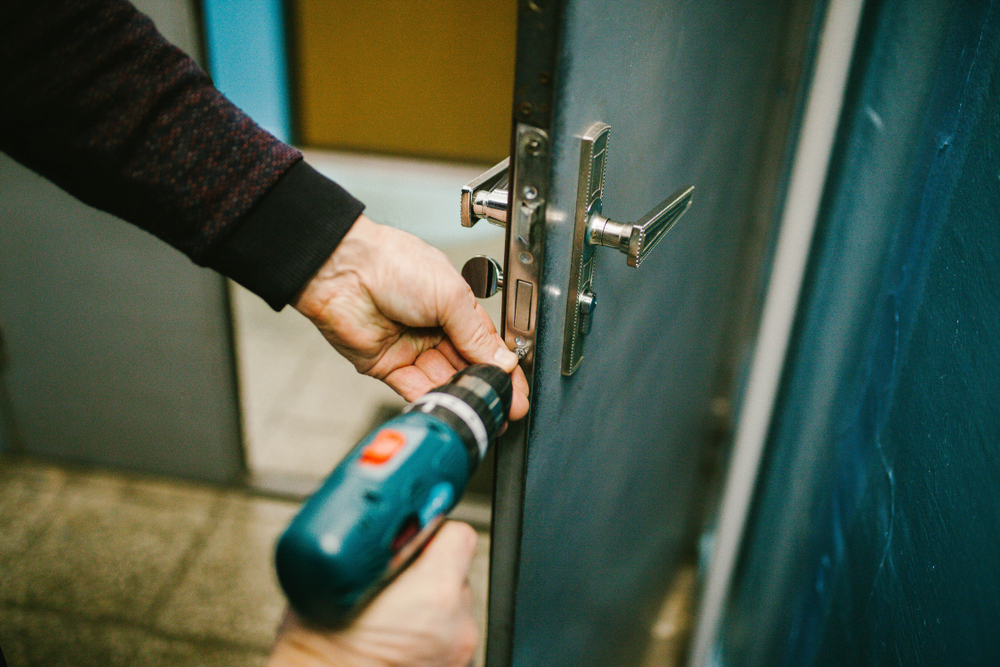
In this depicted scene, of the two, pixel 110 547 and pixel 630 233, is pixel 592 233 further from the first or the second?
pixel 110 547

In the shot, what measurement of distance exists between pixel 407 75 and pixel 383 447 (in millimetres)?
3421

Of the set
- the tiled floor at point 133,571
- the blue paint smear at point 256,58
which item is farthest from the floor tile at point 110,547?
the blue paint smear at point 256,58

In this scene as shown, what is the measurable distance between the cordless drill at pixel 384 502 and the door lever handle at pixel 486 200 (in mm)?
141

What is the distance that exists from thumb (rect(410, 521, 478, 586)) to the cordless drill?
1 centimetres

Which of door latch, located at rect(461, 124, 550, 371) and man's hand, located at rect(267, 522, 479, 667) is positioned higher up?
door latch, located at rect(461, 124, 550, 371)

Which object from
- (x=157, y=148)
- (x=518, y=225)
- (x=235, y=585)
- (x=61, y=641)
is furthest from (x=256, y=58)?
(x=518, y=225)

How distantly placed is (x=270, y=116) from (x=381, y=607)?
144 inches

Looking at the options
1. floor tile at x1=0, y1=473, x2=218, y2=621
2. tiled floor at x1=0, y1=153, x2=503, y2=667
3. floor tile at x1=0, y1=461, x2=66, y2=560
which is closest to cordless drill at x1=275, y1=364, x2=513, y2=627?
tiled floor at x1=0, y1=153, x2=503, y2=667

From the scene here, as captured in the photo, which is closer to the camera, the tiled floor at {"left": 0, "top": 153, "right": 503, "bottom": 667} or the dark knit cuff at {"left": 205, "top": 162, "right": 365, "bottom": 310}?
the dark knit cuff at {"left": 205, "top": 162, "right": 365, "bottom": 310}

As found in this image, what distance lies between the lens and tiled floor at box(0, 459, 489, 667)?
5.03 ft

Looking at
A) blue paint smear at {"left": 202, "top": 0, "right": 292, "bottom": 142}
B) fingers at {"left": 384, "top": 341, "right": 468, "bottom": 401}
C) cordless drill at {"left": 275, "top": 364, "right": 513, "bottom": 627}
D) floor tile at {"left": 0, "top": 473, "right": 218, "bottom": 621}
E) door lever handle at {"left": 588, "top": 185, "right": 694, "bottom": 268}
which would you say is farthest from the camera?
blue paint smear at {"left": 202, "top": 0, "right": 292, "bottom": 142}

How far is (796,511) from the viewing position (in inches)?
44.7

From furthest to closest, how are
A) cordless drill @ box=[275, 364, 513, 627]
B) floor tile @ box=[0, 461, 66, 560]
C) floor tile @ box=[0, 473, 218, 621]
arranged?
floor tile @ box=[0, 461, 66, 560] → floor tile @ box=[0, 473, 218, 621] → cordless drill @ box=[275, 364, 513, 627]

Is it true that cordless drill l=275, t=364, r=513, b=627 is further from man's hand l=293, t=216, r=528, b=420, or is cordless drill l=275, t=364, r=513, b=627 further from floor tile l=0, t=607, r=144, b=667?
floor tile l=0, t=607, r=144, b=667
